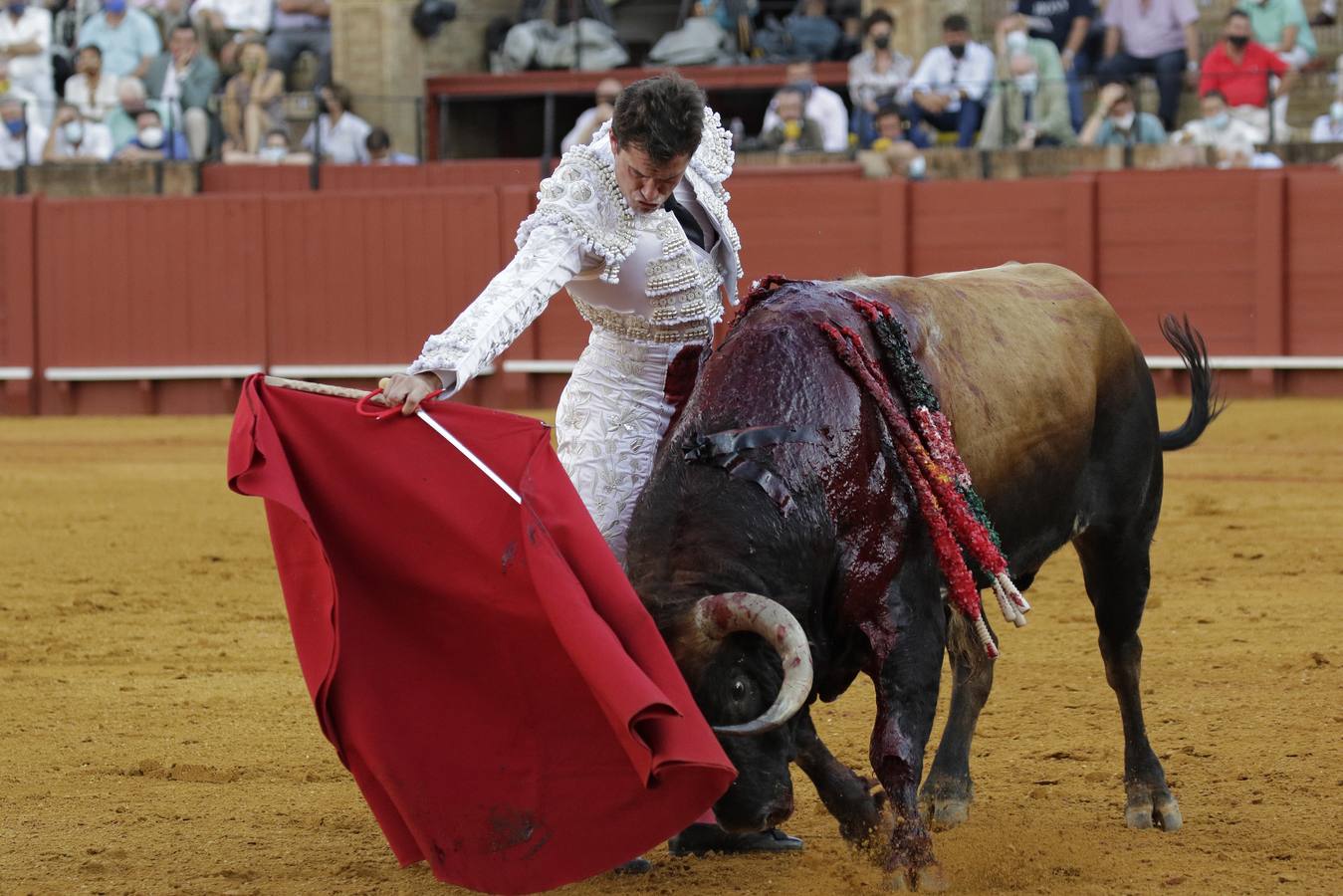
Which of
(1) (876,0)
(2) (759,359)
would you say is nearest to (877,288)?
(2) (759,359)

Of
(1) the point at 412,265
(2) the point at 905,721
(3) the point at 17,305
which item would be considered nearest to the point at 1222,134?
(1) the point at 412,265

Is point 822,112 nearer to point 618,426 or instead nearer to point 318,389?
point 618,426

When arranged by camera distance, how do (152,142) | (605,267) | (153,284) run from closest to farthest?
(605,267) → (153,284) → (152,142)

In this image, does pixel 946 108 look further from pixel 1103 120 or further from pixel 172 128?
pixel 172 128

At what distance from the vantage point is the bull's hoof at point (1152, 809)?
3.47 meters

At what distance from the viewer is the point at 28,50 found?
12.8 m

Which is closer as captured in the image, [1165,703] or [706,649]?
[706,649]

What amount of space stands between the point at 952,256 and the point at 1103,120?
119 centimetres

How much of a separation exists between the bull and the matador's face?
26 centimetres

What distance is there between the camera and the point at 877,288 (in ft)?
11.1

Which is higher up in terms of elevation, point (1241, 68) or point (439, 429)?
point (1241, 68)

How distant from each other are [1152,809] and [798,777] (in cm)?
76

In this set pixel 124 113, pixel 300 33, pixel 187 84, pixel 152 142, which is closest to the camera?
pixel 152 142

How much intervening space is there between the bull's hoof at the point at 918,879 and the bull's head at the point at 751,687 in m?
0.21
